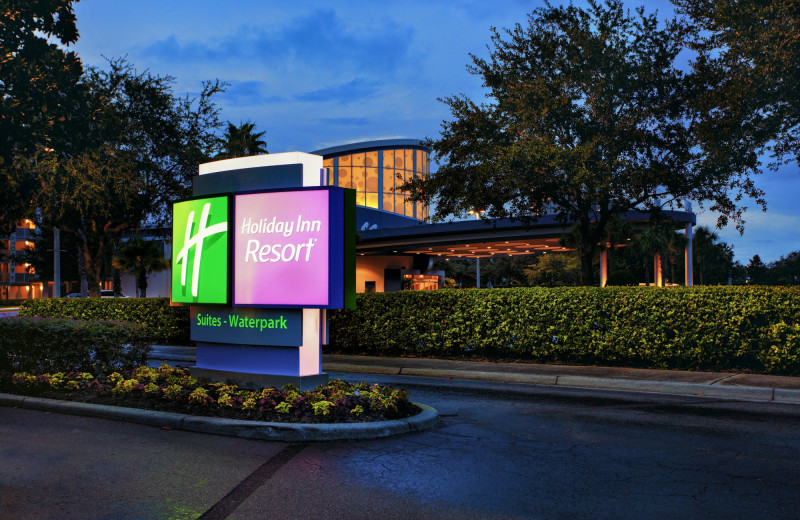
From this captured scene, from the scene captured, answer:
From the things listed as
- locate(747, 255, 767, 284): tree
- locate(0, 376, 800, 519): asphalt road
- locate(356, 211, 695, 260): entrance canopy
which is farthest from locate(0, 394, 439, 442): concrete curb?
locate(747, 255, 767, 284): tree

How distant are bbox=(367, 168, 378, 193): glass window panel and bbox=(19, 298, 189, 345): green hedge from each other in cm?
6125

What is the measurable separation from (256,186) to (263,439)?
4.46 meters

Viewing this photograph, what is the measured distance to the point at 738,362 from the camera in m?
12.3

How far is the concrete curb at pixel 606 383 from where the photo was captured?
1002cm

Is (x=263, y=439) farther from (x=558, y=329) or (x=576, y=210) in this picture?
(x=576, y=210)

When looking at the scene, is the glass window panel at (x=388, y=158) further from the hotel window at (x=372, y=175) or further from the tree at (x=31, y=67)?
the tree at (x=31, y=67)

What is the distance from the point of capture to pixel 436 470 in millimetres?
6082

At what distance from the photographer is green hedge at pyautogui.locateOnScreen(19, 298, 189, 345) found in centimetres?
1933

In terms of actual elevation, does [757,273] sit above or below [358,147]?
below

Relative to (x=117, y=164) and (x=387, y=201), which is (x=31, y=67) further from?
(x=387, y=201)

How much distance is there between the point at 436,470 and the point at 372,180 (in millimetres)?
76087

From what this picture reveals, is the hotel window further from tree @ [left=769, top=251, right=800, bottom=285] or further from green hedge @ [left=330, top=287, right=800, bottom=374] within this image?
green hedge @ [left=330, top=287, right=800, bottom=374]

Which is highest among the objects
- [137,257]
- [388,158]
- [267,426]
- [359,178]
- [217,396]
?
[388,158]

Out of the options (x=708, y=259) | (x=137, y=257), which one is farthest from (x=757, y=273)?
(x=137, y=257)
